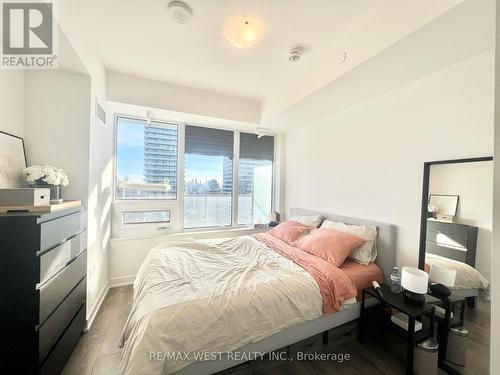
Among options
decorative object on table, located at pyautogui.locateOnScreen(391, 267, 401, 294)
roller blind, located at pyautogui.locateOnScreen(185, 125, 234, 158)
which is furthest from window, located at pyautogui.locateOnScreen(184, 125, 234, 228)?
decorative object on table, located at pyautogui.locateOnScreen(391, 267, 401, 294)

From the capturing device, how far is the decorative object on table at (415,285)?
1.64 metres

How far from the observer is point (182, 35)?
1.95 meters

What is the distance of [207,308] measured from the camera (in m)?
1.36

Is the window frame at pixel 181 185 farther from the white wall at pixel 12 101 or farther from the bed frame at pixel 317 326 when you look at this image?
the bed frame at pixel 317 326

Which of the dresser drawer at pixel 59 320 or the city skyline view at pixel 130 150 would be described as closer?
the dresser drawer at pixel 59 320

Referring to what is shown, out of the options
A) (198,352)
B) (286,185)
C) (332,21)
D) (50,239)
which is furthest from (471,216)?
(50,239)

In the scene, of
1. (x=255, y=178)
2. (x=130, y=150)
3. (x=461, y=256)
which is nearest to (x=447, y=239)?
(x=461, y=256)

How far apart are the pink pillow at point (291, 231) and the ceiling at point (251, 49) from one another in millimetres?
1636

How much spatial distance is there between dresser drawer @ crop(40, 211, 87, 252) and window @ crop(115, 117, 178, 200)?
120 cm

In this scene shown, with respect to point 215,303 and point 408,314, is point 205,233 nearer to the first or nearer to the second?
point 215,303

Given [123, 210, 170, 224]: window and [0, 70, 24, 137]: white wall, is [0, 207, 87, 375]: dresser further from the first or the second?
[123, 210, 170, 224]: window

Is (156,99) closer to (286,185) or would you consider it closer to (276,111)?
(276,111)

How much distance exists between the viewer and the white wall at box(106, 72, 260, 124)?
2655 millimetres

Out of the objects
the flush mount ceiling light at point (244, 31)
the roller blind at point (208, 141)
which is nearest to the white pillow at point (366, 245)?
the flush mount ceiling light at point (244, 31)
